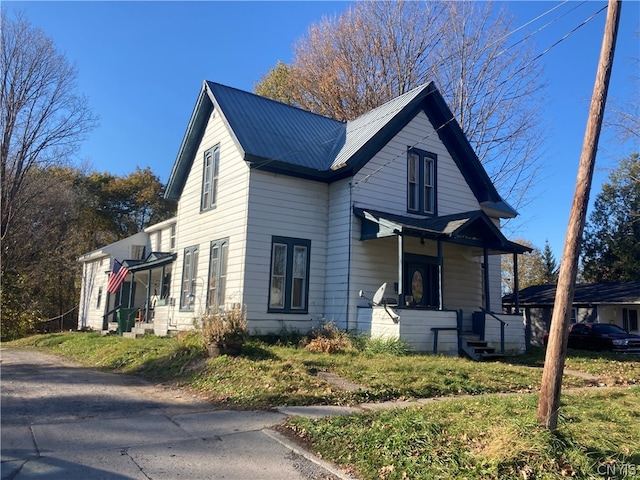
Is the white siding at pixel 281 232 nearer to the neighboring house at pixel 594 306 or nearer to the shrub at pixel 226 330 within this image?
the shrub at pixel 226 330

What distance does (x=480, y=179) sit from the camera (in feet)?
60.4

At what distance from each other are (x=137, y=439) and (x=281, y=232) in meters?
9.40

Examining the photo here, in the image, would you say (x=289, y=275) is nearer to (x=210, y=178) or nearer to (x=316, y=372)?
(x=210, y=178)

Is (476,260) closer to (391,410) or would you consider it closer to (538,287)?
(391,410)

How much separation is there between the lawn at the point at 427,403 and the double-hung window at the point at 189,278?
261 centimetres

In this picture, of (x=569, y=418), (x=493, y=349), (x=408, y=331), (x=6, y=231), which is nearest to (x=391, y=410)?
(x=569, y=418)

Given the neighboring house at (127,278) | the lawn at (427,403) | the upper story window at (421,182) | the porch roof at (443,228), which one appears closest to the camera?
the lawn at (427,403)

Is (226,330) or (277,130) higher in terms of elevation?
(277,130)

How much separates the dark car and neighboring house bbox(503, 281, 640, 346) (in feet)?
10.3

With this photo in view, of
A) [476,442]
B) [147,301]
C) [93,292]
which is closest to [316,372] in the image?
[476,442]

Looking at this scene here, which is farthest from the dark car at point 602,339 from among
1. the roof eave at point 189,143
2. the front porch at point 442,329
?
the roof eave at point 189,143

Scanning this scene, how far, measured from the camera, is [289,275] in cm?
1512

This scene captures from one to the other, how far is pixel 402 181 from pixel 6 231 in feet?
69.0

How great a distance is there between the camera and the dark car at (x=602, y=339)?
22.2m
